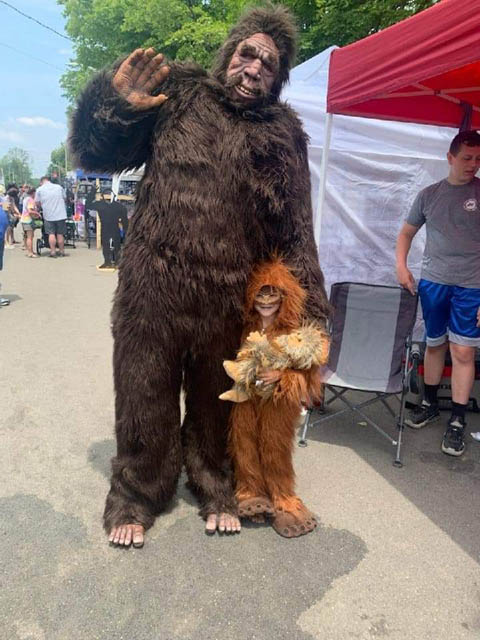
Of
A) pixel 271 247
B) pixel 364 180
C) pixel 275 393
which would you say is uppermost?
pixel 364 180

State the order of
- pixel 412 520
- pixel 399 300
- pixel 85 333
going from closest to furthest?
pixel 412 520, pixel 399 300, pixel 85 333

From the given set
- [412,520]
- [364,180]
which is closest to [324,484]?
[412,520]

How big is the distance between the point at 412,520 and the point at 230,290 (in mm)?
1513

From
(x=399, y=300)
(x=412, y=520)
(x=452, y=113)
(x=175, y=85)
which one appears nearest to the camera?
(x=175, y=85)

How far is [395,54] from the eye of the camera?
Answer: 2709mm

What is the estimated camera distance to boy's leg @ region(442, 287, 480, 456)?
3.18m

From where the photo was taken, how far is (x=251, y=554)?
86.4 inches

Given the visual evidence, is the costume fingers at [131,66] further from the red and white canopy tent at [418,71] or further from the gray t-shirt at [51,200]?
the gray t-shirt at [51,200]

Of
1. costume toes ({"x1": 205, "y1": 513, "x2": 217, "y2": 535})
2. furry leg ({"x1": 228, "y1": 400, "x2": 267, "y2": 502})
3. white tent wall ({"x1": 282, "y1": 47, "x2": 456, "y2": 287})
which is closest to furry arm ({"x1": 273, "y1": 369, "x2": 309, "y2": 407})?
furry leg ({"x1": 228, "y1": 400, "x2": 267, "y2": 502})

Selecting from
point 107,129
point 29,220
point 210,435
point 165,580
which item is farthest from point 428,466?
point 29,220

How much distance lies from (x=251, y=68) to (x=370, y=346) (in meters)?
2.12

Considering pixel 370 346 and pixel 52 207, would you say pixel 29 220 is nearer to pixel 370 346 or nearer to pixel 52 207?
pixel 52 207

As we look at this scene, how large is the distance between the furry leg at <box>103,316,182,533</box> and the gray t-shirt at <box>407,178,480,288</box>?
199cm

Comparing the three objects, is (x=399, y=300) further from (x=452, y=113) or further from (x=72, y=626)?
(x=72, y=626)
